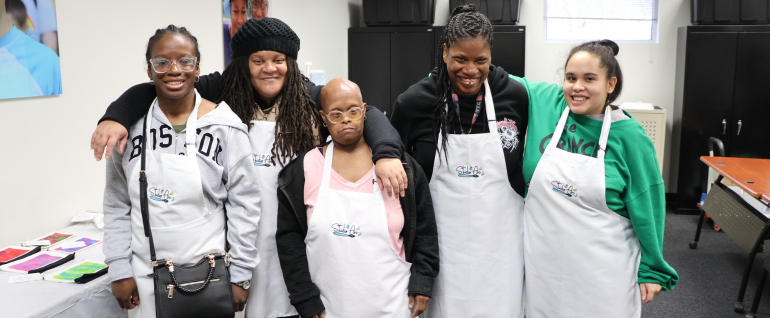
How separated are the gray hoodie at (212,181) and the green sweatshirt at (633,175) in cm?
87

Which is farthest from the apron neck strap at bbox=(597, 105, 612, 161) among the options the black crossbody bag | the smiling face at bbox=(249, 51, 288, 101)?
the black crossbody bag

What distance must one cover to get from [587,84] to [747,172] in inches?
106

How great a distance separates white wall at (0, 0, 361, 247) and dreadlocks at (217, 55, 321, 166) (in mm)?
815

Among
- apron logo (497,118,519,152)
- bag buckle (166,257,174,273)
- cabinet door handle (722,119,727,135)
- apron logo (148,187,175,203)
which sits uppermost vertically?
apron logo (497,118,519,152)

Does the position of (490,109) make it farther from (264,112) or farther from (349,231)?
(264,112)

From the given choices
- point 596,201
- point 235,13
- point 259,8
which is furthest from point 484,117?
point 259,8

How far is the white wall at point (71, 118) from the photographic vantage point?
189 centimetres

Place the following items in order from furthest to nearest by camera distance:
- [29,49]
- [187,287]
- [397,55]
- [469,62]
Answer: [397,55] → [29,49] → [469,62] → [187,287]

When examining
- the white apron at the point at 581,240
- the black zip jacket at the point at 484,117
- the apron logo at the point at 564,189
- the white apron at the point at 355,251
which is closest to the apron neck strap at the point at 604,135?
the white apron at the point at 581,240

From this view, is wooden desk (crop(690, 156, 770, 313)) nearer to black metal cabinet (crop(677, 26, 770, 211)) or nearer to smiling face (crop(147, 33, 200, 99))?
black metal cabinet (crop(677, 26, 770, 211))

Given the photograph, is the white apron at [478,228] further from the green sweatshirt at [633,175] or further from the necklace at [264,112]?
the necklace at [264,112]

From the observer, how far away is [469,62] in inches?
63.1

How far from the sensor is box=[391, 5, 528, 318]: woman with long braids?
5.49ft

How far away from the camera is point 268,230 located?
1630mm
